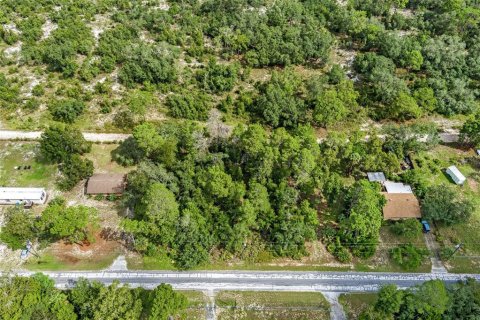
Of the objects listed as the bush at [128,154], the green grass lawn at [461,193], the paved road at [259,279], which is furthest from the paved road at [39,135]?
the green grass lawn at [461,193]

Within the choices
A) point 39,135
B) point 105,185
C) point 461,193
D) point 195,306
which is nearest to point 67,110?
point 39,135

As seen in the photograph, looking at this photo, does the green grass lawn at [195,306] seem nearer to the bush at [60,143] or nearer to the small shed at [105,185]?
the small shed at [105,185]

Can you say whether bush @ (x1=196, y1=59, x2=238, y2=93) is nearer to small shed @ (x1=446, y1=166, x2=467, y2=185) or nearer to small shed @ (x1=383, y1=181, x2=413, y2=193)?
small shed @ (x1=383, y1=181, x2=413, y2=193)

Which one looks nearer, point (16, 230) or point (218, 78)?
point (16, 230)

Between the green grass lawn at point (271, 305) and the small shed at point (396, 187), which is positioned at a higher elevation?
the small shed at point (396, 187)

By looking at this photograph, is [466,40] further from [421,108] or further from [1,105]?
[1,105]

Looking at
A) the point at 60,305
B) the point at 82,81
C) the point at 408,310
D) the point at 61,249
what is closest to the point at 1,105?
the point at 82,81

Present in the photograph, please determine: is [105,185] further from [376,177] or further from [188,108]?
[376,177]
